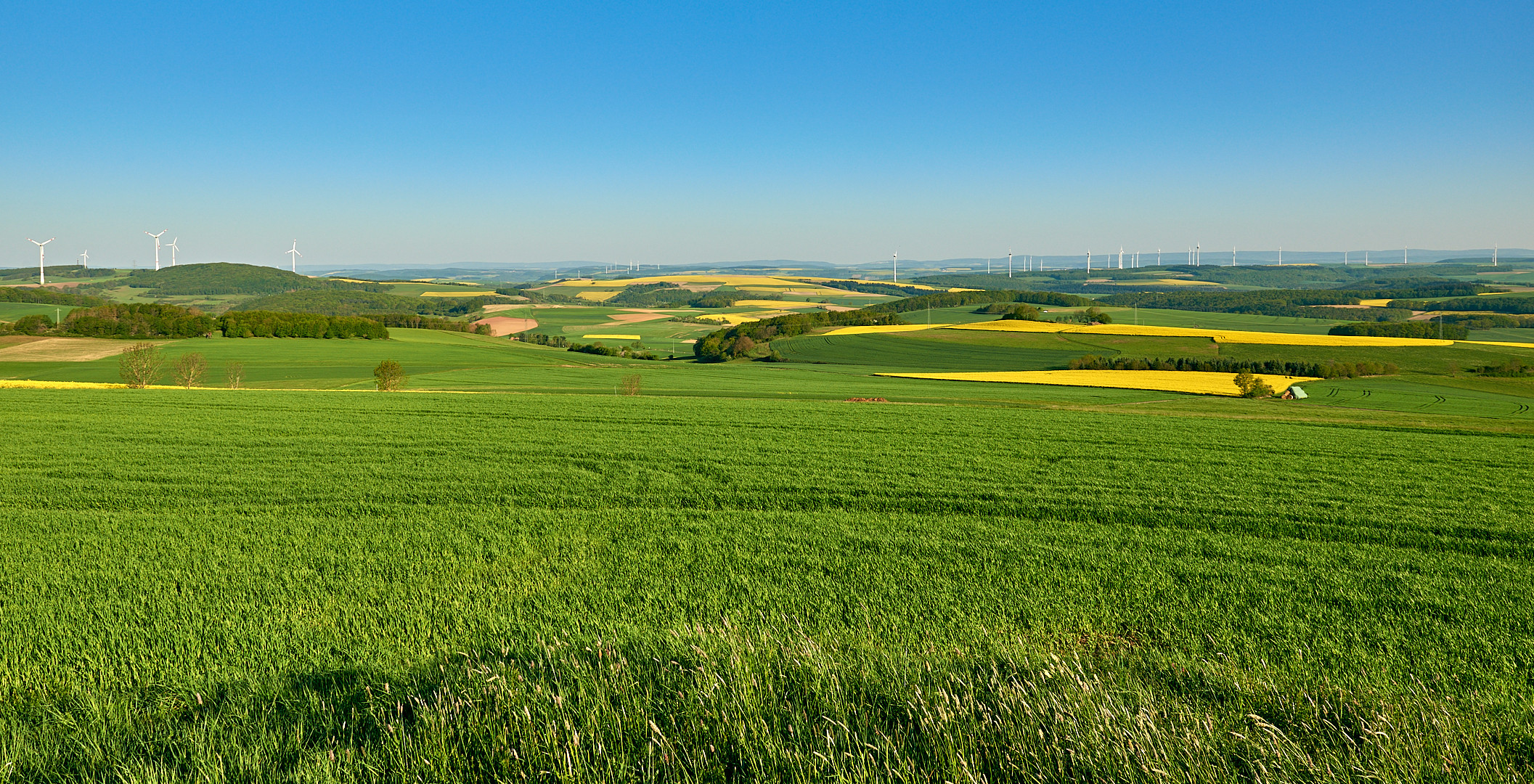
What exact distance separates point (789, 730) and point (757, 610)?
3680mm

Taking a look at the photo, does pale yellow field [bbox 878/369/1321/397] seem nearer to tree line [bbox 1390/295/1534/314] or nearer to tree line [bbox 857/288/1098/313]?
tree line [bbox 857/288/1098/313]

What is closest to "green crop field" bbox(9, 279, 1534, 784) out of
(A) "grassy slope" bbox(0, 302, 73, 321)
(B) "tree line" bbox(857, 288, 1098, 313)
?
(A) "grassy slope" bbox(0, 302, 73, 321)

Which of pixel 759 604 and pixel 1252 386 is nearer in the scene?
pixel 759 604

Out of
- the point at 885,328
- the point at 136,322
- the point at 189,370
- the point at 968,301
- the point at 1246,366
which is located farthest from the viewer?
→ the point at 968,301

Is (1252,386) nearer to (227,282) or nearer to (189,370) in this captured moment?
(189,370)

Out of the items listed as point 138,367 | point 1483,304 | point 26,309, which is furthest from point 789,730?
point 1483,304

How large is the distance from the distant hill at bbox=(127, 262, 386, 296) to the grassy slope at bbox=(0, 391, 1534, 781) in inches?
6593

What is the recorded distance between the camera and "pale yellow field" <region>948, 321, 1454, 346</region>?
245ft

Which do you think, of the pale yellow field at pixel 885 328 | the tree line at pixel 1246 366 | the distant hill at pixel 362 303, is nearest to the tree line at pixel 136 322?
the distant hill at pixel 362 303

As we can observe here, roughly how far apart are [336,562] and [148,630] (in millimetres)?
2489

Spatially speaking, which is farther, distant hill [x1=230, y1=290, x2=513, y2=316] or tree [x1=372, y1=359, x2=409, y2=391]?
distant hill [x1=230, y1=290, x2=513, y2=316]

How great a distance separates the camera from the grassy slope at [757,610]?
339 cm

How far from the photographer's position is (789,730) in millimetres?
3484

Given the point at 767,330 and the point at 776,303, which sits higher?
the point at 776,303
